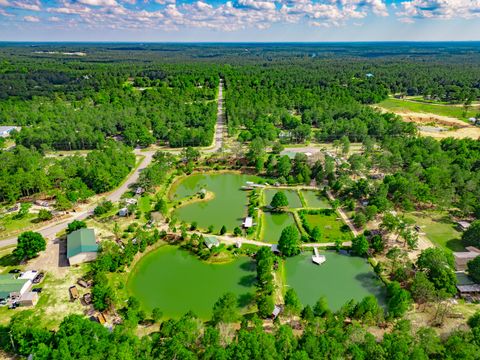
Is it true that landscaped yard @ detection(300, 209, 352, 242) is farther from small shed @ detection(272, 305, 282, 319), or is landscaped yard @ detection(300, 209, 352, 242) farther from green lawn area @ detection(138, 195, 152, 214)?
green lawn area @ detection(138, 195, 152, 214)

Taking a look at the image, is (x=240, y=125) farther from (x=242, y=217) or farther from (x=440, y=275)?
(x=440, y=275)

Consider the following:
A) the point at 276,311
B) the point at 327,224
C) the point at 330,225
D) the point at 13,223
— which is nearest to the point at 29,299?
the point at 13,223

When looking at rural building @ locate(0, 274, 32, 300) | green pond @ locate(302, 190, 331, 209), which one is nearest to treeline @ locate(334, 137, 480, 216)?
green pond @ locate(302, 190, 331, 209)

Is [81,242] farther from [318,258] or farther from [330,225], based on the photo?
[330,225]

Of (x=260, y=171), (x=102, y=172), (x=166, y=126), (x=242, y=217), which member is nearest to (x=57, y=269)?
(x=102, y=172)

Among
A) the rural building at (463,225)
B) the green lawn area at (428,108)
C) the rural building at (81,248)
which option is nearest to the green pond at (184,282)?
the rural building at (81,248)

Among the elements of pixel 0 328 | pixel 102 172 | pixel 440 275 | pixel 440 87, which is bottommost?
pixel 0 328
